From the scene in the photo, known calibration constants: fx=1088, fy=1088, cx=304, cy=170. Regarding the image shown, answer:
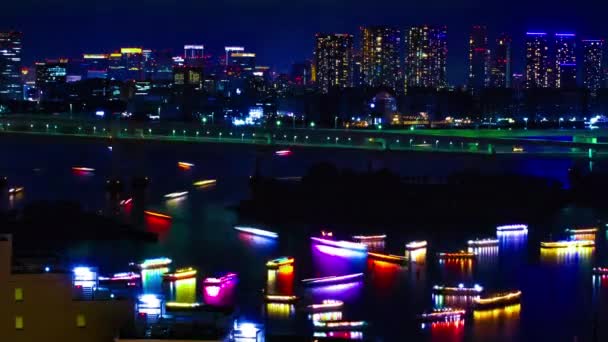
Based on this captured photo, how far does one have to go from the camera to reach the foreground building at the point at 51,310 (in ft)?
9.28

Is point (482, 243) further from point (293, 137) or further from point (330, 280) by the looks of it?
point (293, 137)

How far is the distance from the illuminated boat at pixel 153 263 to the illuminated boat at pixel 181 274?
0.26 meters

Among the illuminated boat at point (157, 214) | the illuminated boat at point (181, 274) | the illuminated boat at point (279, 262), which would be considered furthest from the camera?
the illuminated boat at point (157, 214)

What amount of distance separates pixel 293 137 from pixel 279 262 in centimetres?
683

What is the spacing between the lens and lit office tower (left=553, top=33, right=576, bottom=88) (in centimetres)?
2798

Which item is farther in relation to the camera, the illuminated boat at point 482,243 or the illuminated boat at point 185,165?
the illuminated boat at point 185,165

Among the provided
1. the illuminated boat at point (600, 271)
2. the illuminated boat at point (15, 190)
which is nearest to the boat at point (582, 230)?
the illuminated boat at point (600, 271)

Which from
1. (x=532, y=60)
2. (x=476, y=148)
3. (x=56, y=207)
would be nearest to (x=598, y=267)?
(x=56, y=207)

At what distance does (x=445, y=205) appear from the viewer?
12.3 metres

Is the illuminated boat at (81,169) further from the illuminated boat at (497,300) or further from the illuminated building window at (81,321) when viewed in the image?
the illuminated building window at (81,321)

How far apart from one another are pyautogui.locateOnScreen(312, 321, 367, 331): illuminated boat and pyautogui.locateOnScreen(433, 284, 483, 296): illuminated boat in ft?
4.05

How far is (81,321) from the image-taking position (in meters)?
2.85

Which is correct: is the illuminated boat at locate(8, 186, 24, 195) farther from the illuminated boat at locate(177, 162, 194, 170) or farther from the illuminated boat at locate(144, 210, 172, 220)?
the illuminated boat at locate(177, 162, 194, 170)

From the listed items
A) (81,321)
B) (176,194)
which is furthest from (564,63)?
(81,321)
